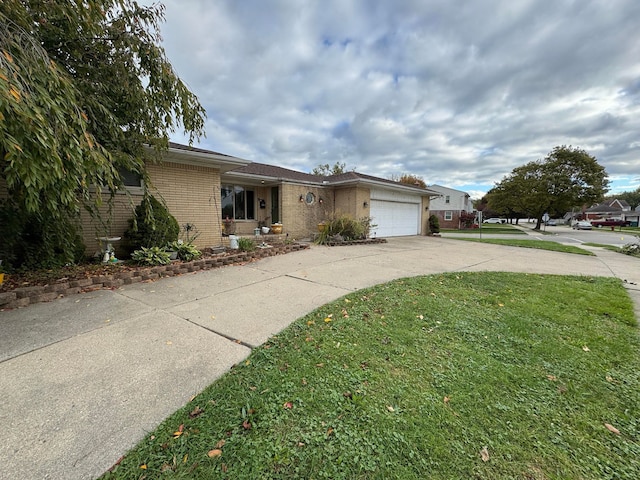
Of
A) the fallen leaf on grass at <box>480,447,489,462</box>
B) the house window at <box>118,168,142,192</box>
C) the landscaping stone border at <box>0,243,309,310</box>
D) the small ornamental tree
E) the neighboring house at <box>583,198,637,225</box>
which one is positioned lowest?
the fallen leaf on grass at <box>480,447,489,462</box>

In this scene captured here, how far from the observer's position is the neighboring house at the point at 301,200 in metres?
12.0

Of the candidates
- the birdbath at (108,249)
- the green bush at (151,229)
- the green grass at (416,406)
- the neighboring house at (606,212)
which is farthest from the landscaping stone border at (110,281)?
the neighboring house at (606,212)

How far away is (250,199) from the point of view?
1271 centimetres

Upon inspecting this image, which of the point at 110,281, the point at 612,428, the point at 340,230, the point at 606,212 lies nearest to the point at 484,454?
the point at 612,428

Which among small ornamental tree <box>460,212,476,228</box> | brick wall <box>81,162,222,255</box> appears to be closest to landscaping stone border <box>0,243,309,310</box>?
brick wall <box>81,162,222,255</box>

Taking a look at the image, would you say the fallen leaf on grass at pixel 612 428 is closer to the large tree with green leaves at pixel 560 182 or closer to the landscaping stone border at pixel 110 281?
the landscaping stone border at pixel 110 281

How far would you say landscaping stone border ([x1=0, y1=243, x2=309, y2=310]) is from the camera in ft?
12.9

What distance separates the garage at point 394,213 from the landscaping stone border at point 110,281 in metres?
8.77

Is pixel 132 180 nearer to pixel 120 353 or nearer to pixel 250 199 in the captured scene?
pixel 250 199

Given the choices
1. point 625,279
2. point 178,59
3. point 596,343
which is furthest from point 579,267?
point 178,59

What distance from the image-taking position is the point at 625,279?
6348 mm

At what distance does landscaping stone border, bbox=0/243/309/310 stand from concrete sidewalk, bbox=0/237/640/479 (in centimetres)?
24

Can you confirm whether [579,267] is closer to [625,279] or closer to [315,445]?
[625,279]

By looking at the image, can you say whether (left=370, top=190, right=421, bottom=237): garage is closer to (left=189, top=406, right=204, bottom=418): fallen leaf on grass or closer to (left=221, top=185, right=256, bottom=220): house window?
(left=221, top=185, right=256, bottom=220): house window
